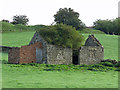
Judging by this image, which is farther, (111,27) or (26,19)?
(26,19)

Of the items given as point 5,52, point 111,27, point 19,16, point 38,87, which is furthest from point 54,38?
point 19,16

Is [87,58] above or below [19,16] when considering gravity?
below

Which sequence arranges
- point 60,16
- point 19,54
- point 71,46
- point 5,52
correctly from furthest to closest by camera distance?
point 60,16 < point 5,52 < point 71,46 < point 19,54

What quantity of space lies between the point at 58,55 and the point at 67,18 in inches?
2400

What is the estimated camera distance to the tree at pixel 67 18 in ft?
295

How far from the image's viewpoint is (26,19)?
431 feet

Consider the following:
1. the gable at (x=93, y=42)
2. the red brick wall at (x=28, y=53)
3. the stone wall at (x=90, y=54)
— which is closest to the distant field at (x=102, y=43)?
the gable at (x=93, y=42)

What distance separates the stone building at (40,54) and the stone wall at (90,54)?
167 centimetres

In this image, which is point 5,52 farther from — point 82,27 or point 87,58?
point 82,27

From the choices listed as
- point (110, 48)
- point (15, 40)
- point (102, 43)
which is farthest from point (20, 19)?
point (110, 48)

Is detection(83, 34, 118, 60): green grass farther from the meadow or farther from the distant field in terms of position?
the meadow

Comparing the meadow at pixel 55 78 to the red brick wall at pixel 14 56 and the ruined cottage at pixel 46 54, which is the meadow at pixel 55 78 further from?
the ruined cottage at pixel 46 54

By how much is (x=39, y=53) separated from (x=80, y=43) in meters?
5.50

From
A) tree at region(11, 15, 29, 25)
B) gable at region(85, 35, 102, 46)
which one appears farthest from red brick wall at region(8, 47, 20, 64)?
tree at region(11, 15, 29, 25)
